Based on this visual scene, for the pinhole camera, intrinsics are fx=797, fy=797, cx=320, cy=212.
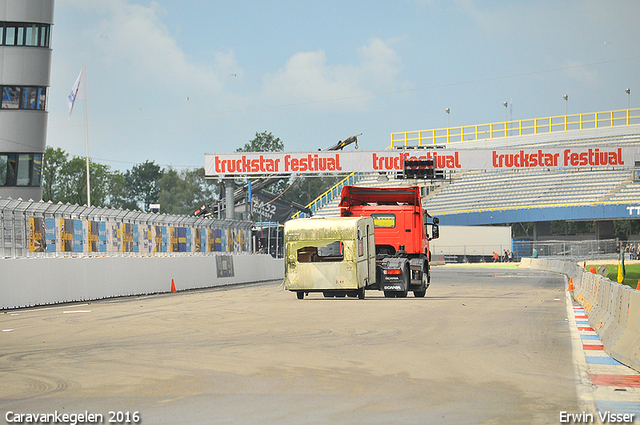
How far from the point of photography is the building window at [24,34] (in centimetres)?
4388

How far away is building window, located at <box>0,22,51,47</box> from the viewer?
144ft

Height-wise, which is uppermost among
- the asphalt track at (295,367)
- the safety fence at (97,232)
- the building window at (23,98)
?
the building window at (23,98)

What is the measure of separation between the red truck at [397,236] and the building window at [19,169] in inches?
1055

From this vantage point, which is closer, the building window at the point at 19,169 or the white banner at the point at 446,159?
the building window at the point at 19,169

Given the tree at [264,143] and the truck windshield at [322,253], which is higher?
the tree at [264,143]

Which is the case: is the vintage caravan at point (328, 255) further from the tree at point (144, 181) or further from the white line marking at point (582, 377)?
the tree at point (144, 181)

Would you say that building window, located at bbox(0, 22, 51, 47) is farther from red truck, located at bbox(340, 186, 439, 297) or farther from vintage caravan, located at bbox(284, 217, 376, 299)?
vintage caravan, located at bbox(284, 217, 376, 299)

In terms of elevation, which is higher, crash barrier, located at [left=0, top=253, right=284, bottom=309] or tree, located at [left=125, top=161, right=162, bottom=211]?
tree, located at [left=125, top=161, right=162, bottom=211]

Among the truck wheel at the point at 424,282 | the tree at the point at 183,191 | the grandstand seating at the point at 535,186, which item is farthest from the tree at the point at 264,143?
the truck wheel at the point at 424,282

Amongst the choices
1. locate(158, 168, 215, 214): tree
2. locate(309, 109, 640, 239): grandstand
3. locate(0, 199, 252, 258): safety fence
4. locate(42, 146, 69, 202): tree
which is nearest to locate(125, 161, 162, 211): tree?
locate(158, 168, 215, 214): tree

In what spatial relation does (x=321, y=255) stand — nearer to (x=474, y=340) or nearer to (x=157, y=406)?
(x=474, y=340)

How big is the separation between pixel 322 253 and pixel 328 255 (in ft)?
0.65

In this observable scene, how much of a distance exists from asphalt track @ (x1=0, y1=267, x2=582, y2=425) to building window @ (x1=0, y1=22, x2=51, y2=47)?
102 feet

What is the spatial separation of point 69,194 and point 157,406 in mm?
106480
